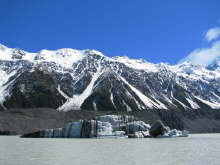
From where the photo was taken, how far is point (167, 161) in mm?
35344

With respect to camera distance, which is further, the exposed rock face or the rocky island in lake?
the exposed rock face

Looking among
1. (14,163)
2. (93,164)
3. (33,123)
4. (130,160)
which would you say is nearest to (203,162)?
(130,160)

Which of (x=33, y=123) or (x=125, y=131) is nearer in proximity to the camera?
(x=125, y=131)

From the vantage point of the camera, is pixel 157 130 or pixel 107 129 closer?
pixel 107 129

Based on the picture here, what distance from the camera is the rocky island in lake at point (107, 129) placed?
327ft

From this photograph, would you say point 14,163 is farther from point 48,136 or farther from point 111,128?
point 48,136

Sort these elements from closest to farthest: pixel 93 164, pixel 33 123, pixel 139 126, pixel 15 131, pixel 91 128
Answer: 1. pixel 93 164
2. pixel 91 128
3. pixel 139 126
4. pixel 15 131
5. pixel 33 123

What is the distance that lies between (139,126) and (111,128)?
9929mm

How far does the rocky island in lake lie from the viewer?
327 ft

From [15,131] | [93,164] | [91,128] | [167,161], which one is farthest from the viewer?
[15,131]

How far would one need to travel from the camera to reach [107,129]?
328ft

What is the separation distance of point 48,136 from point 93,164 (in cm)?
7941

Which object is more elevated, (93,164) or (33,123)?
(33,123)

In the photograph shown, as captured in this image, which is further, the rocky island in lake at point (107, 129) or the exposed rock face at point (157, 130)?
the exposed rock face at point (157, 130)
